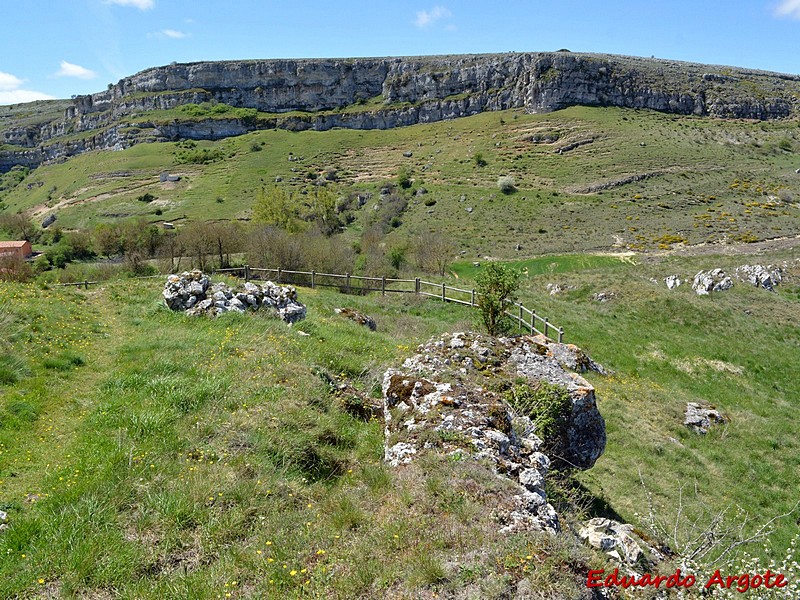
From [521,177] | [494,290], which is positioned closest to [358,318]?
[494,290]

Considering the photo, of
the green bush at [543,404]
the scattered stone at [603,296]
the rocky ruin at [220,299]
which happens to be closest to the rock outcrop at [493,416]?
the green bush at [543,404]

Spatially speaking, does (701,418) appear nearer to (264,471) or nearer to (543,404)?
(543,404)

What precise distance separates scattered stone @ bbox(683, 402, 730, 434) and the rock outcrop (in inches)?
274

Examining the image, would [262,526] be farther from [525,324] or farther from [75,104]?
[75,104]

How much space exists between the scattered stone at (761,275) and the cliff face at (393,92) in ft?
309

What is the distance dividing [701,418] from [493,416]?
34.5ft

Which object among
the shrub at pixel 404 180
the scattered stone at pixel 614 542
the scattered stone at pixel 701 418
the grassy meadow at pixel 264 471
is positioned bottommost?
the scattered stone at pixel 701 418

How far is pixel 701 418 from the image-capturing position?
13.4 metres

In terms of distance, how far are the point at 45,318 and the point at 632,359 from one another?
20042mm

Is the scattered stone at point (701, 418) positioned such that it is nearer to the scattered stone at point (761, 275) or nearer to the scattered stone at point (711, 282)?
the scattered stone at point (711, 282)

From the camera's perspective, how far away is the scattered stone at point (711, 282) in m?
29.4

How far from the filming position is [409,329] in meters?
19.0

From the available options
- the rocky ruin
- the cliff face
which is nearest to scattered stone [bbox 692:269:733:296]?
the rocky ruin

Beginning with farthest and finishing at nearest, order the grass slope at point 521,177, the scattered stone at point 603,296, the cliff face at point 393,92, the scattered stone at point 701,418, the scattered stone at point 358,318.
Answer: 1. the cliff face at point 393,92
2. the grass slope at point 521,177
3. the scattered stone at point 603,296
4. the scattered stone at point 358,318
5. the scattered stone at point 701,418
